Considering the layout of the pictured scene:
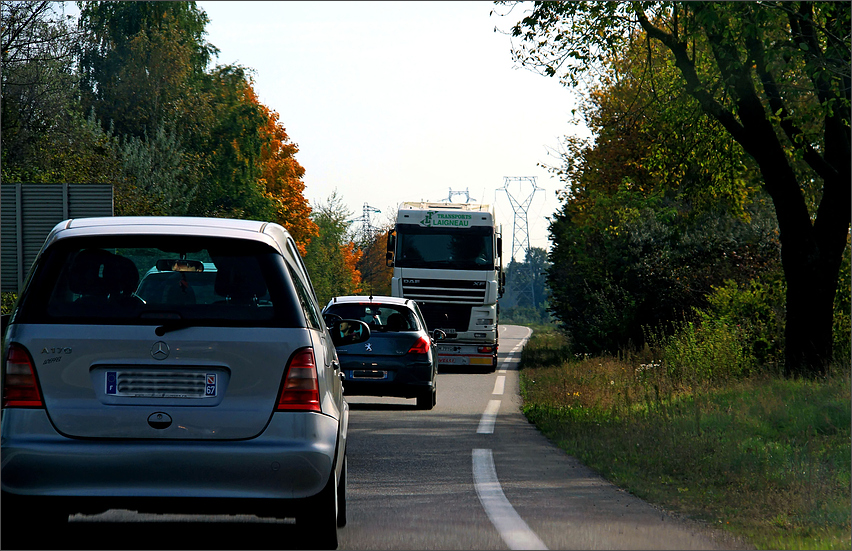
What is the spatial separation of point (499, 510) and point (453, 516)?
0.43m

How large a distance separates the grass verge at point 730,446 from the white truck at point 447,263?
8684mm

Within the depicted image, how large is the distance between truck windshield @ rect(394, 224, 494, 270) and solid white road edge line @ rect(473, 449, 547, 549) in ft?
55.6

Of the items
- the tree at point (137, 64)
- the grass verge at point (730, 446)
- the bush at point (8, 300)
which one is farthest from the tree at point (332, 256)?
A: the grass verge at point (730, 446)

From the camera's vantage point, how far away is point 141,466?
5.42 meters

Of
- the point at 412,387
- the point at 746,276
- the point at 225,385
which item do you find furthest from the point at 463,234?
the point at 225,385

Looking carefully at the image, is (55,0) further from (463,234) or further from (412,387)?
(412,387)

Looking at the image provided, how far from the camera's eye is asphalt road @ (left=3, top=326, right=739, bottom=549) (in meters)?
6.48

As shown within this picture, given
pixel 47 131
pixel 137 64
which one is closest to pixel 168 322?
pixel 47 131

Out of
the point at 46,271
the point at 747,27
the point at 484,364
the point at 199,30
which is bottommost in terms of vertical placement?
the point at 484,364

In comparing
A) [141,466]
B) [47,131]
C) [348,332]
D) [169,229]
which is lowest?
[141,466]

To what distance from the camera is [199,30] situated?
50.2 metres

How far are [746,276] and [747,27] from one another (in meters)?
12.5

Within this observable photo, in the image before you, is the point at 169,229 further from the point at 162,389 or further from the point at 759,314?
the point at 759,314

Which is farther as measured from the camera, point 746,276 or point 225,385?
point 746,276
